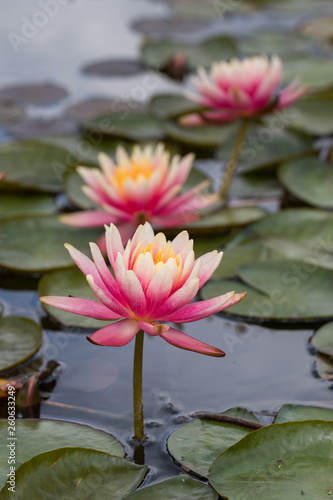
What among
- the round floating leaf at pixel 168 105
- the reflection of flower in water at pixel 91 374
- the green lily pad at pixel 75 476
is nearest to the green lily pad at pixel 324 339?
the reflection of flower in water at pixel 91 374

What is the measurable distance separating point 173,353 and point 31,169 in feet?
4.78

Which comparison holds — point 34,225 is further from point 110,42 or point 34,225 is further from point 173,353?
point 110,42

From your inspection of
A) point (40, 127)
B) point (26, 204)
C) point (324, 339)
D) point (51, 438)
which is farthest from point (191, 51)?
point (51, 438)

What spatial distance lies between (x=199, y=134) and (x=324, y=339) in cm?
175

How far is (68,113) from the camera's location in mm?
3713

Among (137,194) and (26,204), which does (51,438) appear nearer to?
(137,194)

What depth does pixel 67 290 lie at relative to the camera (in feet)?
7.39

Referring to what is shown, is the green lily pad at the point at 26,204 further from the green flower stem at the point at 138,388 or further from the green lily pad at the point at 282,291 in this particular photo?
the green flower stem at the point at 138,388

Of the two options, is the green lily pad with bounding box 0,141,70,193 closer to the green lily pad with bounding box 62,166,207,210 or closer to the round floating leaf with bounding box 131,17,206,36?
the green lily pad with bounding box 62,166,207,210

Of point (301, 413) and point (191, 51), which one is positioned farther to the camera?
point (191, 51)

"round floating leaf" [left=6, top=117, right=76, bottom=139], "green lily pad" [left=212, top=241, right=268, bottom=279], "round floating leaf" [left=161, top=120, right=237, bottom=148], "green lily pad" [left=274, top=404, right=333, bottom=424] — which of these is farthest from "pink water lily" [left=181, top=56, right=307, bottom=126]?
"green lily pad" [left=274, top=404, right=333, bottom=424]

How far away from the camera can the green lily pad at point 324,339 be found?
1.96m

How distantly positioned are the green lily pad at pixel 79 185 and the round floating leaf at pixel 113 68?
1.54 m

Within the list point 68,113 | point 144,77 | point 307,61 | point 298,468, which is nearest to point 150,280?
point 298,468
